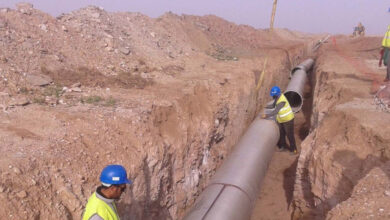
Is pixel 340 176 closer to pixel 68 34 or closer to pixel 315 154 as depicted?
pixel 315 154

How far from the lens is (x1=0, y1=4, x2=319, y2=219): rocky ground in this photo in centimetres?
388

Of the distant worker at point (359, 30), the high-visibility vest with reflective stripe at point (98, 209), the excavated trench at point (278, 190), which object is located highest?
the distant worker at point (359, 30)

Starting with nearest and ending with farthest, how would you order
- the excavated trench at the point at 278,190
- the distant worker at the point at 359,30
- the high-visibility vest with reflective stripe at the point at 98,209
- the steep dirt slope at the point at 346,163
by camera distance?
1. the high-visibility vest with reflective stripe at the point at 98,209
2. the steep dirt slope at the point at 346,163
3. the excavated trench at the point at 278,190
4. the distant worker at the point at 359,30

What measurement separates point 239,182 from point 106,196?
3574 mm

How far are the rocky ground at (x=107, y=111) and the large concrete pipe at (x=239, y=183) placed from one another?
79 centimetres

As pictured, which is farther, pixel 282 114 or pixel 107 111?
pixel 282 114

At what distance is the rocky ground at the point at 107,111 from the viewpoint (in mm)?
3881

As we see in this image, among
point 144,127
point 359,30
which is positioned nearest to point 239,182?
point 144,127

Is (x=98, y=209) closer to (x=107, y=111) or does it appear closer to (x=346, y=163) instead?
(x=107, y=111)

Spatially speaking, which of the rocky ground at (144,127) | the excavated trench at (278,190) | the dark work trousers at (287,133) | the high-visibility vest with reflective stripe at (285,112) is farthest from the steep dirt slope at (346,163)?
the dark work trousers at (287,133)

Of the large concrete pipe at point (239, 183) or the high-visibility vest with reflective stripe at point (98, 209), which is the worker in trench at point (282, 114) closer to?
the large concrete pipe at point (239, 183)

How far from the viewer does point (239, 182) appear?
5906 millimetres

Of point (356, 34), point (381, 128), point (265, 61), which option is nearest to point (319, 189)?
point (381, 128)

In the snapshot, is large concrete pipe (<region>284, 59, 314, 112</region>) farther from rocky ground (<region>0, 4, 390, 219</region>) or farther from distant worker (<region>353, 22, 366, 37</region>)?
distant worker (<region>353, 22, 366, 37</region>)
